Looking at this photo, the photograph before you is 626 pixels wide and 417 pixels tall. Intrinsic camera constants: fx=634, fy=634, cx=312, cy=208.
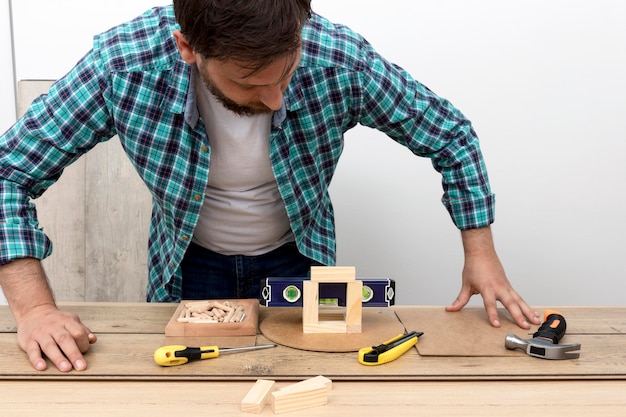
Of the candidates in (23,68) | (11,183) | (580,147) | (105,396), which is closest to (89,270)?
(23,68)

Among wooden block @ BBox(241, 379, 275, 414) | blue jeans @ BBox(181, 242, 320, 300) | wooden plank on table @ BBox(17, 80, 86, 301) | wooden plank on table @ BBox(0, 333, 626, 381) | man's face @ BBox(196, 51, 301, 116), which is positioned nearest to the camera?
wooden block @ BBox(241, 379, 275, 414)

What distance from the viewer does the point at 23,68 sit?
2117 mm

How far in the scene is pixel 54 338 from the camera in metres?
1.12

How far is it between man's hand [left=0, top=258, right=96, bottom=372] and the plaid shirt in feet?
0.13

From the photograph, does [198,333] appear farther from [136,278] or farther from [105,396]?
[136,278]

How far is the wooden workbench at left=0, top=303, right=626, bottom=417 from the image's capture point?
0.93 metres

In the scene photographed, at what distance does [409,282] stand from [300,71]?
110cm

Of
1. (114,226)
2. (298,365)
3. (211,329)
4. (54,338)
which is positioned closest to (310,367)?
(298,365)

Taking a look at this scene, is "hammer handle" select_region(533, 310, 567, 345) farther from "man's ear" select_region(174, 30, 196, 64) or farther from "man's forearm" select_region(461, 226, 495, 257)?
"man's ear" select_region(174, 30, 196, 64)

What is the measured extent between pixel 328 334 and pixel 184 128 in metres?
0.57

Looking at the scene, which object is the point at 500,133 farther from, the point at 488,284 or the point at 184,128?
the point at 184,128

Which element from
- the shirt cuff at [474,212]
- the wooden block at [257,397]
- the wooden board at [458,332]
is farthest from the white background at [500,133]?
the wooden block at [257,397]

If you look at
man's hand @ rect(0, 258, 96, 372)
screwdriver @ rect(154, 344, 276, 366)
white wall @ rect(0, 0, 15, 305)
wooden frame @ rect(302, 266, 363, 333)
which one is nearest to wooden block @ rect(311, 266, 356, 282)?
wooden frame @ rect(302, 266, 363, 333)

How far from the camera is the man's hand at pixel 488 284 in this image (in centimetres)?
132
